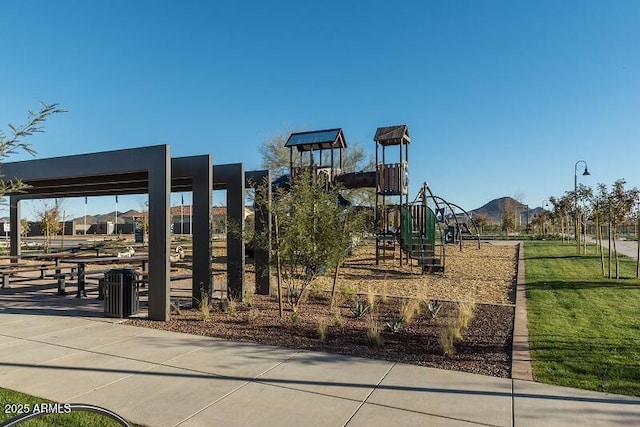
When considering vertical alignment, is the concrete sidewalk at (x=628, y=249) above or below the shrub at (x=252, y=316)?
above

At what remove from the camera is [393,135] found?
18.9 meters

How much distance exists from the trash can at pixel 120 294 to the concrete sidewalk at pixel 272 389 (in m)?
1.87

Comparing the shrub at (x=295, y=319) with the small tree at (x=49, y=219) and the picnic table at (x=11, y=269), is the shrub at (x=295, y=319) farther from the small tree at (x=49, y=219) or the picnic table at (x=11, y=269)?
the small tree at (x=49, y=219)

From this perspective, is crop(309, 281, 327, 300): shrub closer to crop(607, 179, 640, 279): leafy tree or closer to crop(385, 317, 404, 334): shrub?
crop(385, 317, 404, 334): shrub

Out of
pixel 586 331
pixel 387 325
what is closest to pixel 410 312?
pixel 387 325

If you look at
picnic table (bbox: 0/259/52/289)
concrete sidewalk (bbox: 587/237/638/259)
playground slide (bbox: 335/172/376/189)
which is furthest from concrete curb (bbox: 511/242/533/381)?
concrete sidewalk (bbox: 587/237/638/259)

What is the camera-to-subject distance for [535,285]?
1181 centimetres

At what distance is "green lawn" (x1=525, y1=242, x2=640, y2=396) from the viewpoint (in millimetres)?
4926

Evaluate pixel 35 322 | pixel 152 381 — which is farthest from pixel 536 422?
pixel 35 322

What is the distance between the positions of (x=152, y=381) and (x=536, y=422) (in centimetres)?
380

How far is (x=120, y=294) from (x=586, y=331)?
7912 millimetres

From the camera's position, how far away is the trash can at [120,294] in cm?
833

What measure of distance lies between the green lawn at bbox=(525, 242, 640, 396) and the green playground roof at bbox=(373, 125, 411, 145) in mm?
8080

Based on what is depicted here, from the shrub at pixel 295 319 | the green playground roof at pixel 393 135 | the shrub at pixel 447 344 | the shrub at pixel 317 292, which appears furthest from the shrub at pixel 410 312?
the green playground roof at pixel 393 135
